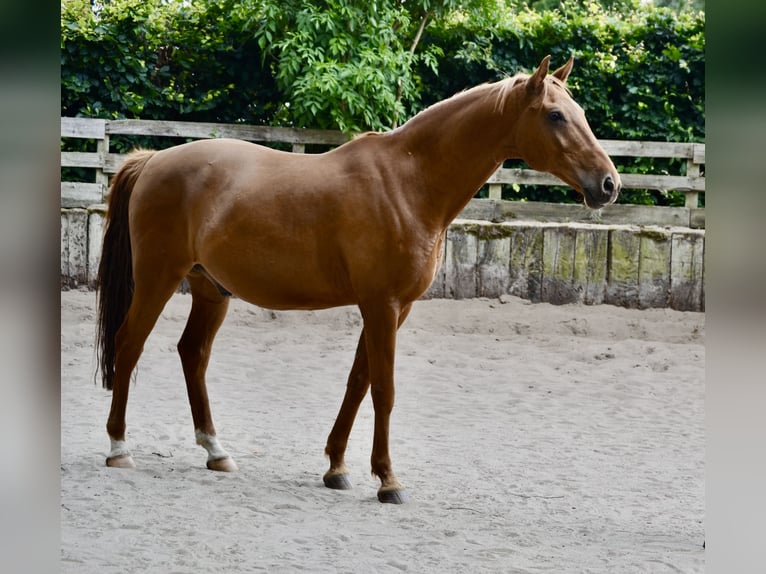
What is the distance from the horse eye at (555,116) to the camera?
3326 mm

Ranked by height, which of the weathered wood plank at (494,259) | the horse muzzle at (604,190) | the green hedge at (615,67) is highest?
the green hedge at (615,67)

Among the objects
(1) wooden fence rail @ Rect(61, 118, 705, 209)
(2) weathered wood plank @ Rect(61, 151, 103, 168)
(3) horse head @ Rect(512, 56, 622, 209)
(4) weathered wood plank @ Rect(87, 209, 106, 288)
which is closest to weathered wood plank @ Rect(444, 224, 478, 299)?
(1) wooden fence rail @ Rect(61, 118, 705, 209)

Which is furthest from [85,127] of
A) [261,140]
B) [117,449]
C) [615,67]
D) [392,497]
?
[392,497]

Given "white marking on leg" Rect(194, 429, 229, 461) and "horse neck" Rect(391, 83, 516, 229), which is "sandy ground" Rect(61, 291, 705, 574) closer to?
"white marking on leg" Rect(194, 429, 229, 461)

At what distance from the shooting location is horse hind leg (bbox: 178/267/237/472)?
3.89m

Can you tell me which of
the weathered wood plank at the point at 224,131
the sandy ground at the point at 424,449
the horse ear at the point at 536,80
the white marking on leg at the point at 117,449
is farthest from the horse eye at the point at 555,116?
the weathered wood plank at the point at 224,131

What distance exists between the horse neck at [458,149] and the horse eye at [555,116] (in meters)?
0.15

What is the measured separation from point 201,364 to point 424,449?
1285 mm

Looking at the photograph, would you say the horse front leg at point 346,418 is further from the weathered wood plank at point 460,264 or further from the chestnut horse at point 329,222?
the weathered wood plank at point 460,264

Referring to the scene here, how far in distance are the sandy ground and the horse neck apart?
124 centimetres
